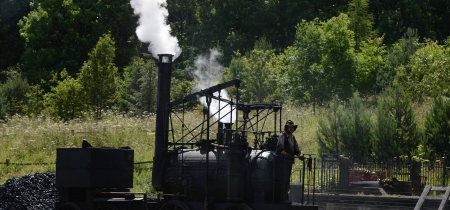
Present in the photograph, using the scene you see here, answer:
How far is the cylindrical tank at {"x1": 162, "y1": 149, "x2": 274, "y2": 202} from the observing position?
1255 centimetres

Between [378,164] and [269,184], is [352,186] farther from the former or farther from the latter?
[269,184]

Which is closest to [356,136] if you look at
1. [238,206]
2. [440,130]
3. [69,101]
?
[440,130]

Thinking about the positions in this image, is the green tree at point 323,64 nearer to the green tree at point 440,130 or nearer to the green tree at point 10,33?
the green tree at point 440,130

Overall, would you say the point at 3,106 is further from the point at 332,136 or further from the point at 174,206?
the point at 174,206

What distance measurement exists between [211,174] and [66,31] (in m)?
41.5

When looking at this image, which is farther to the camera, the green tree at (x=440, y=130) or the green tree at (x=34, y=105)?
the green tree at (x=34, y=105)

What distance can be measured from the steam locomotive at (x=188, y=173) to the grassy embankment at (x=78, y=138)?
8344mm

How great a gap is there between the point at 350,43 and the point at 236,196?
2596 centimetres

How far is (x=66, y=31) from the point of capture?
50.7m

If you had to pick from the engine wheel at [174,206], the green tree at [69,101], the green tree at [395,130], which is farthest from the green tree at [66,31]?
the engine wheel at [174,206]

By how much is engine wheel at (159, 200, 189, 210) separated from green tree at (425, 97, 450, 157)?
14.0 metres

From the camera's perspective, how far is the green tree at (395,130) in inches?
885

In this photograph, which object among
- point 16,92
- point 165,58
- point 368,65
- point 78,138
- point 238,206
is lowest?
point 238,206

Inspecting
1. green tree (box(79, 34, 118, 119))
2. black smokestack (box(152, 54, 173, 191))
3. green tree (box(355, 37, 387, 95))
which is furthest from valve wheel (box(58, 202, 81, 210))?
green tree (box(355, 37, 387, 95))
